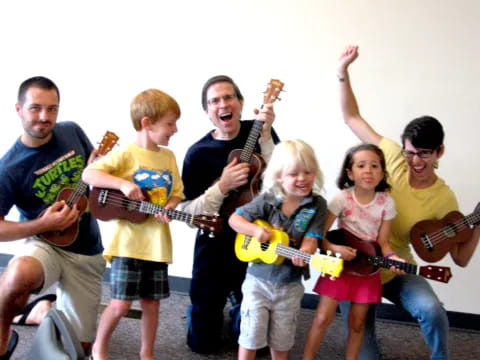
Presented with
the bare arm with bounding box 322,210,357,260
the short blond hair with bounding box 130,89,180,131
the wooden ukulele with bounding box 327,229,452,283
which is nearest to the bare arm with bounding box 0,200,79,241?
the short blond hair with bounding box 130,89,180,131

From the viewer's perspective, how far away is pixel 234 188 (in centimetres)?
226

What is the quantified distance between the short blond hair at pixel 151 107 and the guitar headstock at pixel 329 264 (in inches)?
37.9

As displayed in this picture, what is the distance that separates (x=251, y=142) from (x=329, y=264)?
758 mm

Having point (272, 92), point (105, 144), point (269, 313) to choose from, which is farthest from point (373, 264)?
point (105, 144)

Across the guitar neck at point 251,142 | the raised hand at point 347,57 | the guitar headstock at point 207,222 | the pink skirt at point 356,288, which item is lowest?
the pink skirt at point 356,288

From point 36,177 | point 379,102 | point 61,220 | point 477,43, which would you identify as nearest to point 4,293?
point 61,220

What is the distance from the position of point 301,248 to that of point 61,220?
120 centimetres

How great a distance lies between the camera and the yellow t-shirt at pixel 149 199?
2131 mm

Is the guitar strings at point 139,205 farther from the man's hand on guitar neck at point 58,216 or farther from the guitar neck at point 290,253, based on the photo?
the guitar neck at point 290,253

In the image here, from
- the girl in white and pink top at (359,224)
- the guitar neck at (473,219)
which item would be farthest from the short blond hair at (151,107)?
the guitar neck at (473,219)

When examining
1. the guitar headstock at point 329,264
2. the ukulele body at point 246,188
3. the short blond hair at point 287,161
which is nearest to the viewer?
the guitar headstock at point 329,264

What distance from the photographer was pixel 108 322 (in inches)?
84.7

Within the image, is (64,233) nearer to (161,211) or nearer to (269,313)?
(161,211)

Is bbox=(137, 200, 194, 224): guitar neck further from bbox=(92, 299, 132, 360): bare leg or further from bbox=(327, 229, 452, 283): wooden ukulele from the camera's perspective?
bbox=(327, 229, 452, 283): wooden ukulele
